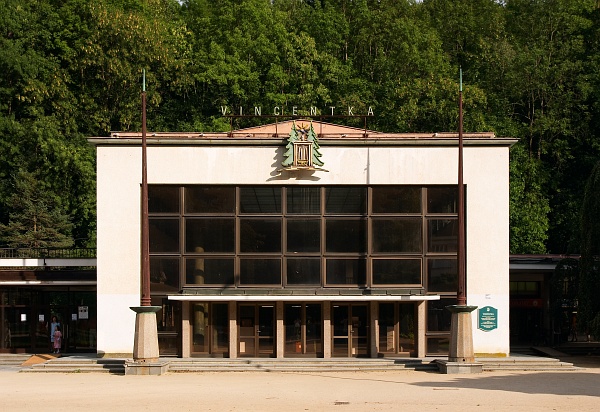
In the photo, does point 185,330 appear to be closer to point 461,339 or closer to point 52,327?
point 52,327

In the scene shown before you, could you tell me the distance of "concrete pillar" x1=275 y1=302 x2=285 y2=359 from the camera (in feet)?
146

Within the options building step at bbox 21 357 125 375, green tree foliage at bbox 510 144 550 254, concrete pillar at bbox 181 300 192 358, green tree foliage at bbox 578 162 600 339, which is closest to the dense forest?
green tree foliage at bbox 510 144 550 254

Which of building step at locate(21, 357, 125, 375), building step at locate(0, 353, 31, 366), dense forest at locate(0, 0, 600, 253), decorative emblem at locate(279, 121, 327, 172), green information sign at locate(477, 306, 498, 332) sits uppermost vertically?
dense forest at locate(0, 0, 600, 253)

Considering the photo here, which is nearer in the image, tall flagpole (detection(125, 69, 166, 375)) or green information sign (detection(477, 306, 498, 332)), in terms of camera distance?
tall flagpole (detection(125, 69, 166, 375))

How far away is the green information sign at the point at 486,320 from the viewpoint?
44250 mm

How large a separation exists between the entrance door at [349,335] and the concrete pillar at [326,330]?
0.83 ft

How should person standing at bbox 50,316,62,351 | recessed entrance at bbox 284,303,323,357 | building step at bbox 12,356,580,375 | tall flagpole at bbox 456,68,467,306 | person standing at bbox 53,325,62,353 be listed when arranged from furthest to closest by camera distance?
person standing at bbox 50,316,62,351, person standing at bbox 53,325,62,353, recessed entrance at bbox 284,303,323,357, building step at bbox 12,356,580,375, tall flagpole at bbox 456,68,467,306

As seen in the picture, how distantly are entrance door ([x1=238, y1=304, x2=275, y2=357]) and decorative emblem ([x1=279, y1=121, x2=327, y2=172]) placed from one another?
5.62m

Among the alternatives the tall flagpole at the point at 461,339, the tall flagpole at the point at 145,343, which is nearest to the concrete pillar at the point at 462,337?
the tall flagpole at the point at 461,339

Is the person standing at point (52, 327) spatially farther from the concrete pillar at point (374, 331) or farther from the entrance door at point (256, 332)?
the concrete pillar at point (374, 331)

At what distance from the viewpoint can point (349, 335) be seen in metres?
44.5

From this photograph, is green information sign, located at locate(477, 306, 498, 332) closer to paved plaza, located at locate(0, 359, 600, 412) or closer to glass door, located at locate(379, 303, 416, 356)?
glass door, located at locate(379, 303, 416, 356)

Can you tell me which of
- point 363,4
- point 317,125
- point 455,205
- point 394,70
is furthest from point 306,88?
point 455,205

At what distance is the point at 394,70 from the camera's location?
7925 centimetres
